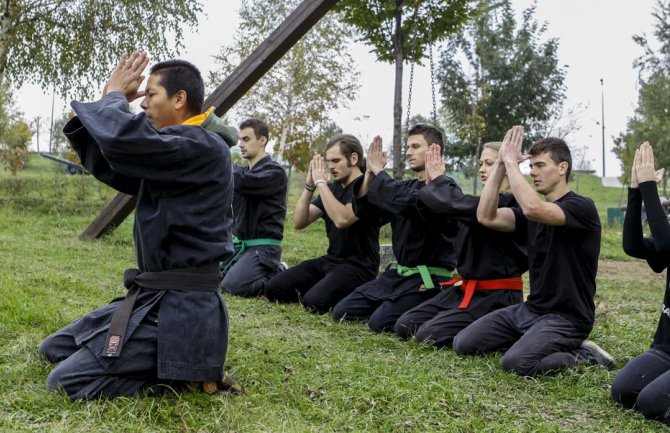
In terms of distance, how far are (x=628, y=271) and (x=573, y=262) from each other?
7648 mm

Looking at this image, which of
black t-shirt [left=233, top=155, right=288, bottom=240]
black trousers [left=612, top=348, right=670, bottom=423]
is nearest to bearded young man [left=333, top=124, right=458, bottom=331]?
black t-shirt [left=233, top=155, right=288, bottom=240]

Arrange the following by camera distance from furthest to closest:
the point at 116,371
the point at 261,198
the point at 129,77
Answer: the point at 261,198 < the point at 129,77 < the point at 116,371

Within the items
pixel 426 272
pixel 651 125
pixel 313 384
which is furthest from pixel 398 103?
pixel 651 125

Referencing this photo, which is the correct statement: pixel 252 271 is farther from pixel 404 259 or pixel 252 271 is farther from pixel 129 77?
pixel 129 77

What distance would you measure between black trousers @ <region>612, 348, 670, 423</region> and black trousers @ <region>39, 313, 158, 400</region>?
7.99ft

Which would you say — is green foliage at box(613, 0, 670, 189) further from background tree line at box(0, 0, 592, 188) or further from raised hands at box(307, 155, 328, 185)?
raised hands at box(307, 155, 328, 185)

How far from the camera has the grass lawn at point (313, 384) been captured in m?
3.41

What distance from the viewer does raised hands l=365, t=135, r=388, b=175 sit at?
6066 mm

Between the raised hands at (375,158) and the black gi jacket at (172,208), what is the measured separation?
249cm

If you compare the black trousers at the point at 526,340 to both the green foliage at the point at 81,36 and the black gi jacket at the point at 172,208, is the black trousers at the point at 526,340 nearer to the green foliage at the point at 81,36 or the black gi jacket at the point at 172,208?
the black gi jacket at the point at 172,208

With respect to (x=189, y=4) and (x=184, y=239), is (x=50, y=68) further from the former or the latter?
(x=184, y=239)

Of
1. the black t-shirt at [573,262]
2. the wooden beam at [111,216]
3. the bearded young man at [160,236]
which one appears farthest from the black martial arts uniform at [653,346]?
the wooden beam at [111,216]

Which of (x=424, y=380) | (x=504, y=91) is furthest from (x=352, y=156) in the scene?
(x=504, y=91)

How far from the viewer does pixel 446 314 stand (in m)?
5.45
